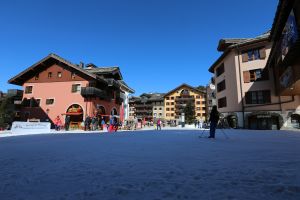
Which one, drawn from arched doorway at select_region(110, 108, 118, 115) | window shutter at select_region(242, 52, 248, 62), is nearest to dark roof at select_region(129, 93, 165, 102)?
arched doorway at select_region(110, 108, 118, 115)

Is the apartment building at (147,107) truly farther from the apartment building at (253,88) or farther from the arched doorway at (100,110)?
the apartment building at (253,88)

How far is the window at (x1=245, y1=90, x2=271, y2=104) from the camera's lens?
2502cm

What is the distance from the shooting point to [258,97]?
25.6 m

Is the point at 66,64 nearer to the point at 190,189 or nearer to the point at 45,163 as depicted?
the point at 45,163

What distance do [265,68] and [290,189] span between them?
25.7 metres

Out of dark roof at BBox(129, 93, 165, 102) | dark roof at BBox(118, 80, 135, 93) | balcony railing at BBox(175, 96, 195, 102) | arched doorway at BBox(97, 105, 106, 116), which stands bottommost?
arched doorway at BBox(97, 105, 106, 116)

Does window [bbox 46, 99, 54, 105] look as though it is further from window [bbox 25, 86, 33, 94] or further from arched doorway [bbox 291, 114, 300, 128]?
arched doorway [bbox 291, 114, 300, 128]

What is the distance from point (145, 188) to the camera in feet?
9.03

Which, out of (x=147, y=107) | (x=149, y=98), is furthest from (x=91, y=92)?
(x=149, y=98)

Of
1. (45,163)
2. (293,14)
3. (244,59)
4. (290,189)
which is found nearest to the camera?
(290,189)

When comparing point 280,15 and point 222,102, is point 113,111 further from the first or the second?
point 280,15

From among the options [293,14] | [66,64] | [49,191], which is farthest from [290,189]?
[66,64]

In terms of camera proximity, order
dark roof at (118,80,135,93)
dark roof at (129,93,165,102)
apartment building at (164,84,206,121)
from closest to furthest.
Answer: dark roof at (118,80,135,93), apartment building at (164,84,206,121), dark roof at (129,93,165,102)

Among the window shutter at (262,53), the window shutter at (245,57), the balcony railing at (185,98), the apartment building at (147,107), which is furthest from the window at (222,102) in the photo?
the apartment building at (147,107)
